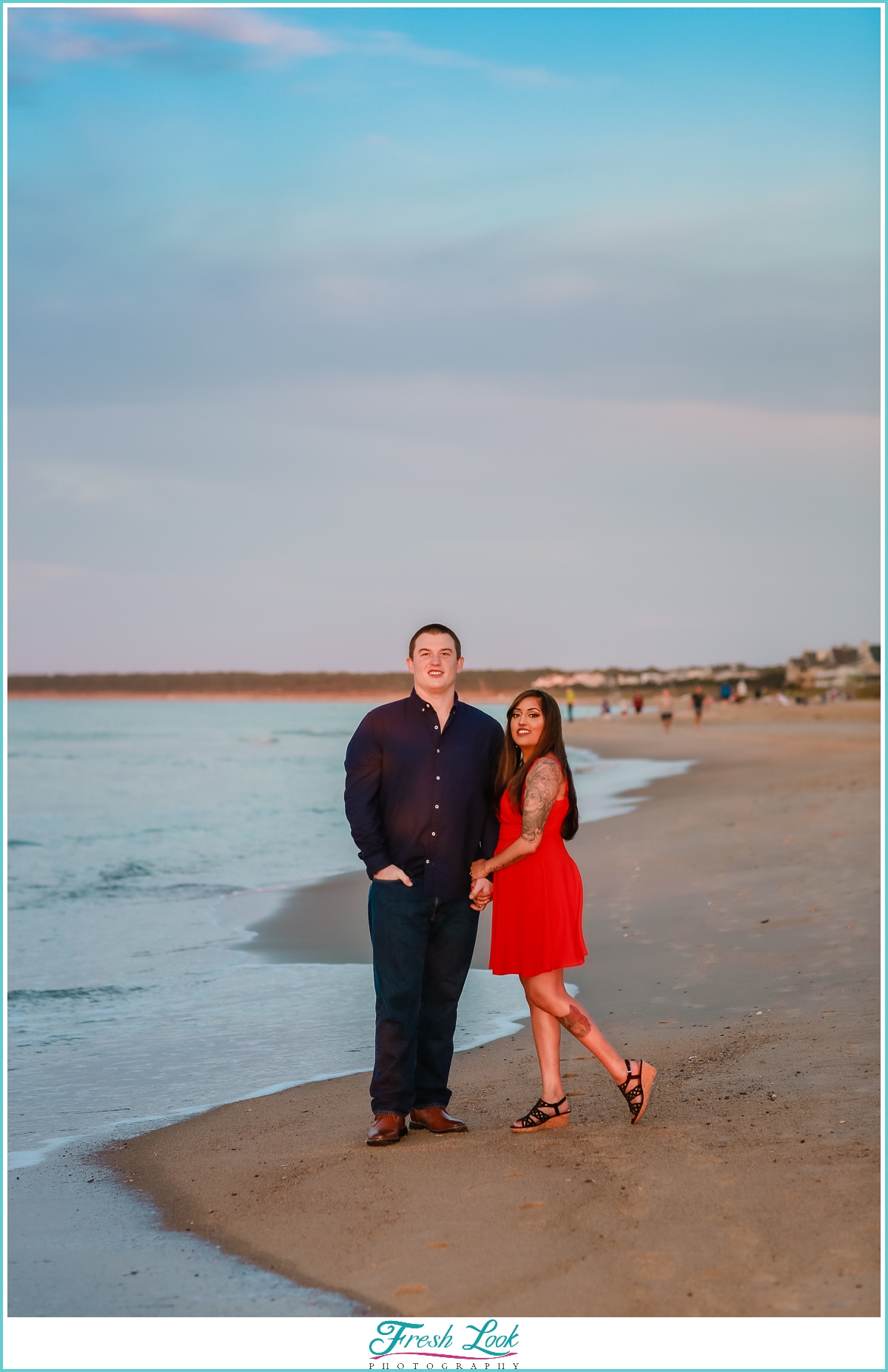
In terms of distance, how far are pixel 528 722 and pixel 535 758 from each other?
0.47ft

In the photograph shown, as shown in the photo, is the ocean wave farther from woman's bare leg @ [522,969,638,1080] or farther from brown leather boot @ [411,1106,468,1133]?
woman's bare leg @ [522,969,638,1080]

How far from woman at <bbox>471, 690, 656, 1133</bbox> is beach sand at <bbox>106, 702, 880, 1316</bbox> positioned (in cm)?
17

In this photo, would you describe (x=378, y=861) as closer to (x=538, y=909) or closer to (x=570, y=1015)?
(x=538, y=909)

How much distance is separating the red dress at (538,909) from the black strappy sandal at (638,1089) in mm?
493

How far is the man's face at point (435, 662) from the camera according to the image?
15.6ft

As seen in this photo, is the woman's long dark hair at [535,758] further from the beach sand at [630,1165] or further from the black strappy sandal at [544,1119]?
the beach sand at [630,1165]

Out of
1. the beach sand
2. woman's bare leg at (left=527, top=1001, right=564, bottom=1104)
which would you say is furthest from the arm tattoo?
the beach sand

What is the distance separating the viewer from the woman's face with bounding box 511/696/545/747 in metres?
4.76

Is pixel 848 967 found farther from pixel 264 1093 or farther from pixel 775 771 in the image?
pixel 775 771

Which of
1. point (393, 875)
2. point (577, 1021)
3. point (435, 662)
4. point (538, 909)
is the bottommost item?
point (577, 1021)

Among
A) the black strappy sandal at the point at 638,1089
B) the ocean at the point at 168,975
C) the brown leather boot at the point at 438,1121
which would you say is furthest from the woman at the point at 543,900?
the ocean at the point at 168,975

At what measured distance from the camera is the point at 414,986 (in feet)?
15.9

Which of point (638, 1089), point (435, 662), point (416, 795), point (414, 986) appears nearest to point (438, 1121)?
point (414, 986)

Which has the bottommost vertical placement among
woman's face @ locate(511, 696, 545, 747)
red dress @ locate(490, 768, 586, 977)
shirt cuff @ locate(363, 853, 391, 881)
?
red dress @ locate(490, 768, 586, 977)
